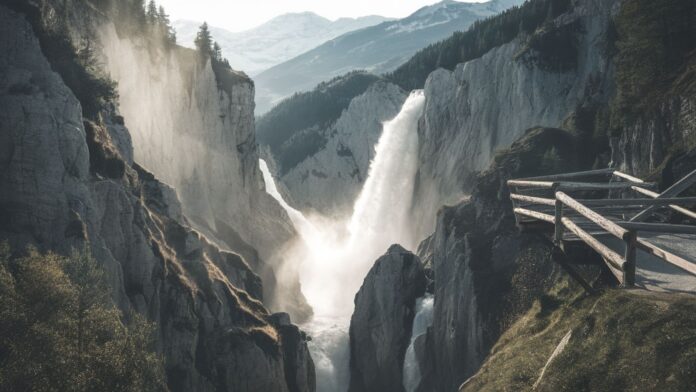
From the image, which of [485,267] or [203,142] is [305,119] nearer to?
[203,142]

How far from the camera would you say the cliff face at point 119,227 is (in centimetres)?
3331

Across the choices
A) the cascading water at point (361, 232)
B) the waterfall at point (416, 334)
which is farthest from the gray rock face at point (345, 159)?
the waterfall at point (416, 334)

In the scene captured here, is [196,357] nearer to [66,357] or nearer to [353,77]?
[66,357]

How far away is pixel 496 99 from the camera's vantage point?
284 ft

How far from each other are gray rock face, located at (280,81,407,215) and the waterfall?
7033cm

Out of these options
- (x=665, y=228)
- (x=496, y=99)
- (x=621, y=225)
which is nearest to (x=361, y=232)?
(x=496, y=99)

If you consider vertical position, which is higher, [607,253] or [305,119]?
[607,253]

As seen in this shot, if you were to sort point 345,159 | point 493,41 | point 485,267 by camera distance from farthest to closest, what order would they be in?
1. point 345,159
2. point 493,41
3. point 485,267

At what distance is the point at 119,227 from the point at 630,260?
109 ft

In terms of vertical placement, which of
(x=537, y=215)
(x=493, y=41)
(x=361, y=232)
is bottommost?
(x=361, y=232)

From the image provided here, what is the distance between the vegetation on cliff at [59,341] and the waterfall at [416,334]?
104ft

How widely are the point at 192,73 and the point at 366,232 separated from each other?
44.3m

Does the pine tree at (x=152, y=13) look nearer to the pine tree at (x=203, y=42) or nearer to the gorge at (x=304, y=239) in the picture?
the gorge at (x=304, y=239)

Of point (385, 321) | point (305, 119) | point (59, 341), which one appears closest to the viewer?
point (59, 341)
